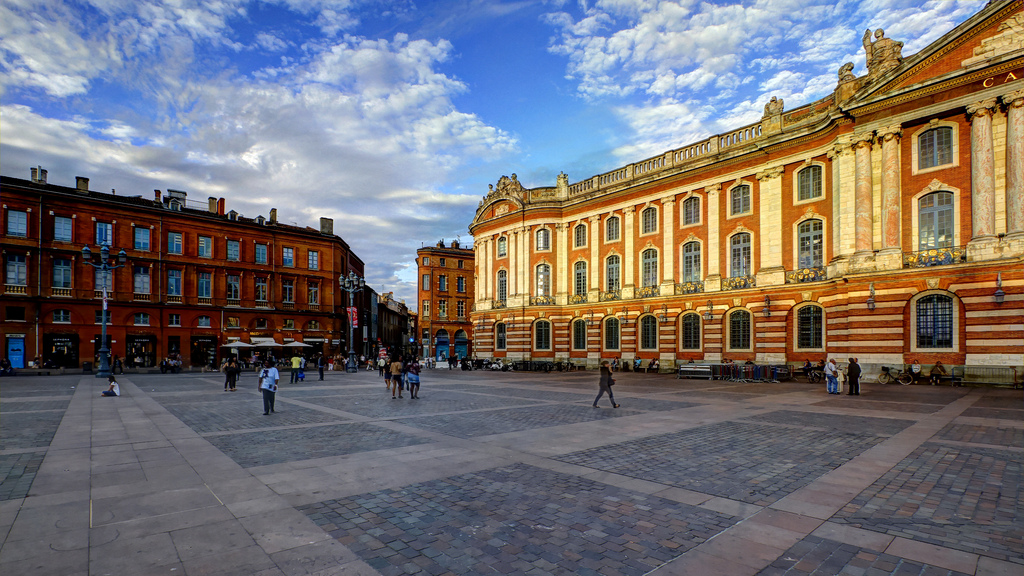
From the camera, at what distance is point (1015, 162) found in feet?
74.2

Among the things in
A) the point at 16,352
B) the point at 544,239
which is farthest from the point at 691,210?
the point at 16,352

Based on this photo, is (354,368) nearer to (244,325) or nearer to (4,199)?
(244,325)

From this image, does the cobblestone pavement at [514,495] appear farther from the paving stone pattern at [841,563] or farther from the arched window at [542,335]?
the arched window at [542,335]

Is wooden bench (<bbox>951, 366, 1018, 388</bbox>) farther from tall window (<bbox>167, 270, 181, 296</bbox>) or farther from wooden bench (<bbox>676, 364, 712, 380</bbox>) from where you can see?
tall window (<bbox>167, 270, 181, 296</bbox>)

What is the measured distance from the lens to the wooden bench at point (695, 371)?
30406 millimetres

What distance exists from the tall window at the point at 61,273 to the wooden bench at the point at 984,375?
5900 cm

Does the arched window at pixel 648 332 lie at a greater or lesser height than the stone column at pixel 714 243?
lesser

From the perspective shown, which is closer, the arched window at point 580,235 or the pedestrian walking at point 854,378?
the pedestrian walking at point 854,378

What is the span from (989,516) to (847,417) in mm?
8673

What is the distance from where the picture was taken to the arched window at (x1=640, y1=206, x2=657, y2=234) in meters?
38.8

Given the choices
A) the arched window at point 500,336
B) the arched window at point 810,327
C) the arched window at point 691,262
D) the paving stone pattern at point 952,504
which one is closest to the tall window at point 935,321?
the arched window at point 810,327

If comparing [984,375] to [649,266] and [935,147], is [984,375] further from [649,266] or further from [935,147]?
[649,266]

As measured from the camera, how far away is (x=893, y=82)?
1014 inches

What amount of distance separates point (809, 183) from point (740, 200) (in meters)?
4.22
